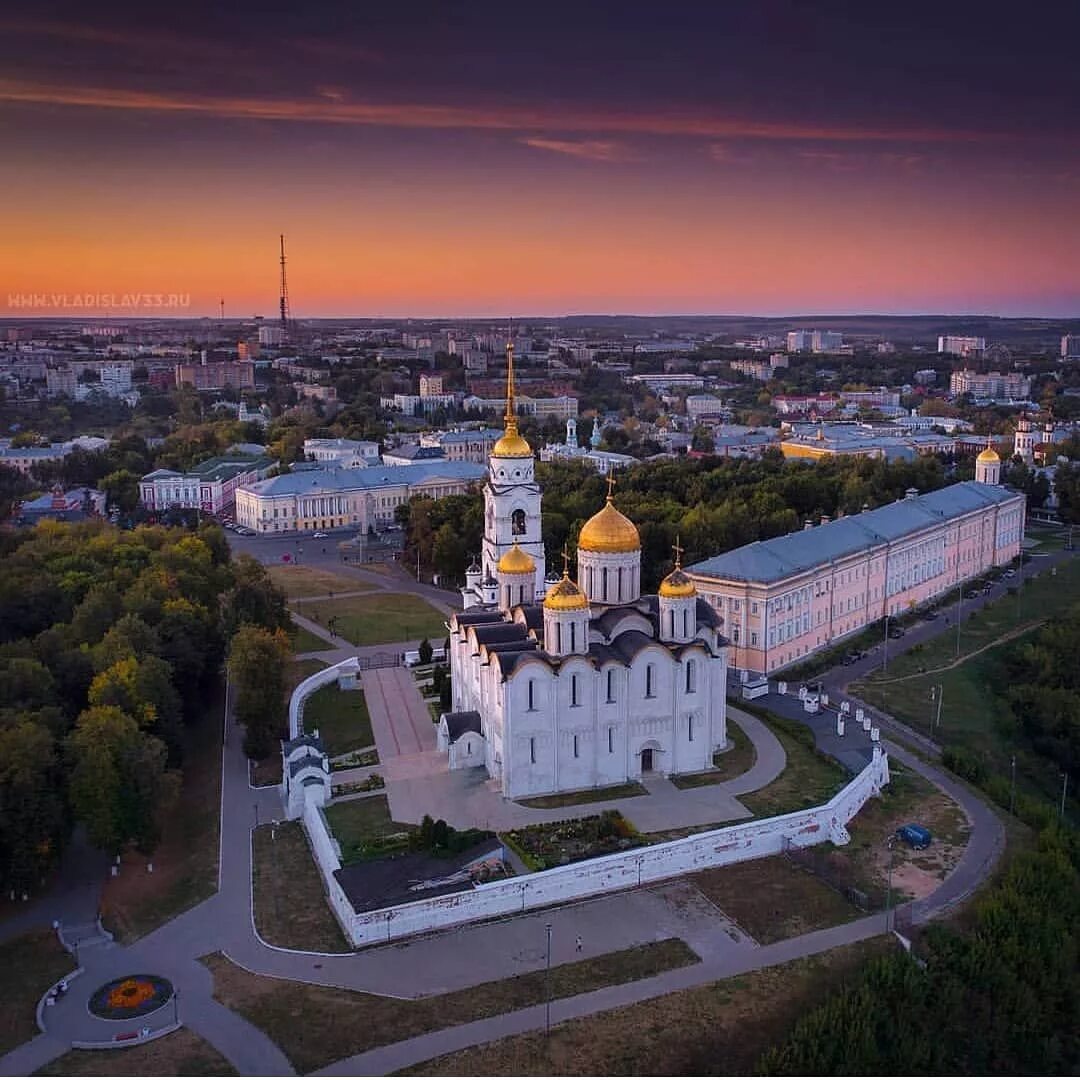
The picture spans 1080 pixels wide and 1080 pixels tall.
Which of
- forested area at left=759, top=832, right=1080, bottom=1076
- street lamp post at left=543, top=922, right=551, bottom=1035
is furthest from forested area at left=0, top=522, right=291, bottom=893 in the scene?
forested area at left=759, top=832, right=1080, bottom=1076

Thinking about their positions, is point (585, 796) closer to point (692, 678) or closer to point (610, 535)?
point (692, 678)

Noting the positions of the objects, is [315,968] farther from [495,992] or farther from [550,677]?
[550,677]

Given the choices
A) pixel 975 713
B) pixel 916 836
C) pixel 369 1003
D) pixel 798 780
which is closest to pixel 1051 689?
pixel 975 713

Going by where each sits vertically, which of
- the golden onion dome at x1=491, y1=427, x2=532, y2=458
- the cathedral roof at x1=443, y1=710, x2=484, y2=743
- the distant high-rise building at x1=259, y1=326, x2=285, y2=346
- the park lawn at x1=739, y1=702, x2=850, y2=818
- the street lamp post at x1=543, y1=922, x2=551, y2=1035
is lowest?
the street lamp post at x1=543, y1=922, x2=551, y2=1035

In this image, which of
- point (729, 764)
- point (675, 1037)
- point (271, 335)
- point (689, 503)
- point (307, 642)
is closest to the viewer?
point (675, 1037)

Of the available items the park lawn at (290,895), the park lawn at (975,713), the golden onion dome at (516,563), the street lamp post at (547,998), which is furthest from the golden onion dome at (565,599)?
the park lawn at (975,713)

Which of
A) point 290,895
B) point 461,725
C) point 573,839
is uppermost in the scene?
point 461,725

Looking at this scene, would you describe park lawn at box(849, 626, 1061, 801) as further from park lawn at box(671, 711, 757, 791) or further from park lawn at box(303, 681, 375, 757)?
park lawn at box(303, 681, 375, 757)

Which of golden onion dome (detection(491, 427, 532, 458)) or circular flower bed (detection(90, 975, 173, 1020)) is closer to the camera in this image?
circular flower bed (detection(90, 975, 173, 1020))
